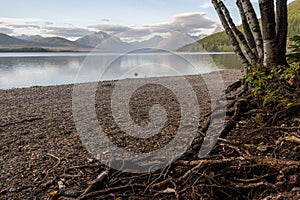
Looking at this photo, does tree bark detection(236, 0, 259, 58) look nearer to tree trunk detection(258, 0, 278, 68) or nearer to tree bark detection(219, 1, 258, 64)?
tree bark detection(219, 1, 258, 64)

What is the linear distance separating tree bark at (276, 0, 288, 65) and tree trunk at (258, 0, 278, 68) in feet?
0.42

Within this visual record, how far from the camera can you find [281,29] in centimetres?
444

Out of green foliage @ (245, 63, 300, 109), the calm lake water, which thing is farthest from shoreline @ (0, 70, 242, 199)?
green foliage @ (245, 63, 300, 109)

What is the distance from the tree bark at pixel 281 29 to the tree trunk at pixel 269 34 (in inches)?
5.1

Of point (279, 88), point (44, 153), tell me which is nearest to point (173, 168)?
point (279, 88)

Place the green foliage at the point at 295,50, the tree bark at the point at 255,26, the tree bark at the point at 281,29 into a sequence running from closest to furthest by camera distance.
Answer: the green foliage at the point at 295,50 → the tree bark at the point at 281,29 → the tree bark at the point at 255,26

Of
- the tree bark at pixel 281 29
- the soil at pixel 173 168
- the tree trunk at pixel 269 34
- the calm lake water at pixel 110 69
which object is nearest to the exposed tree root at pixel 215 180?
the soil at pixel 173 168

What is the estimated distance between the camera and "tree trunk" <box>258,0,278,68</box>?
4164mm

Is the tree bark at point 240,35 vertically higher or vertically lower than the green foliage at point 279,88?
higher

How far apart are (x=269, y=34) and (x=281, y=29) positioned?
404 mm

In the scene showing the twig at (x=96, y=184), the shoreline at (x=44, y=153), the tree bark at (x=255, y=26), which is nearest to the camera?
the twig at (x=96, y=184)

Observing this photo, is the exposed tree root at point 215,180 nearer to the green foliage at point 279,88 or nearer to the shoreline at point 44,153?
the shoreline at point 44,153

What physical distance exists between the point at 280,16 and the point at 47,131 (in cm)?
488

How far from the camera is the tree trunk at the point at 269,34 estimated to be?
416 centimetres
